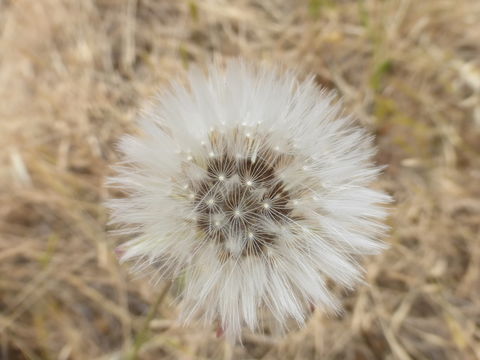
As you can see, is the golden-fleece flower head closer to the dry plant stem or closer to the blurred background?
the dry plant stem

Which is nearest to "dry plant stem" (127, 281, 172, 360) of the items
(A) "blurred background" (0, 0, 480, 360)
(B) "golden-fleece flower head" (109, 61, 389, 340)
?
A: (B) "golden-fleece flower head" (109, 61, 389, 340)

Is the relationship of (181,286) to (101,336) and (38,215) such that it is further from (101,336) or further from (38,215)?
(38,215)

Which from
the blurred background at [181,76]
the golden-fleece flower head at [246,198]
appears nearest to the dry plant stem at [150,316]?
the golden-fleece flower head at [246,198]

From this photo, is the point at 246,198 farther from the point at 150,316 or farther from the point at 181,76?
the point at 181,76

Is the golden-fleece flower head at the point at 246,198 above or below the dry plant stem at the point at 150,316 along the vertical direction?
above

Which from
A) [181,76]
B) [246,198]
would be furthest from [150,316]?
[181,76]

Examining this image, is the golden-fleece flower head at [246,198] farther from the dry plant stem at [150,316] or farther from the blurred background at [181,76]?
the blurred background at [181,76]
